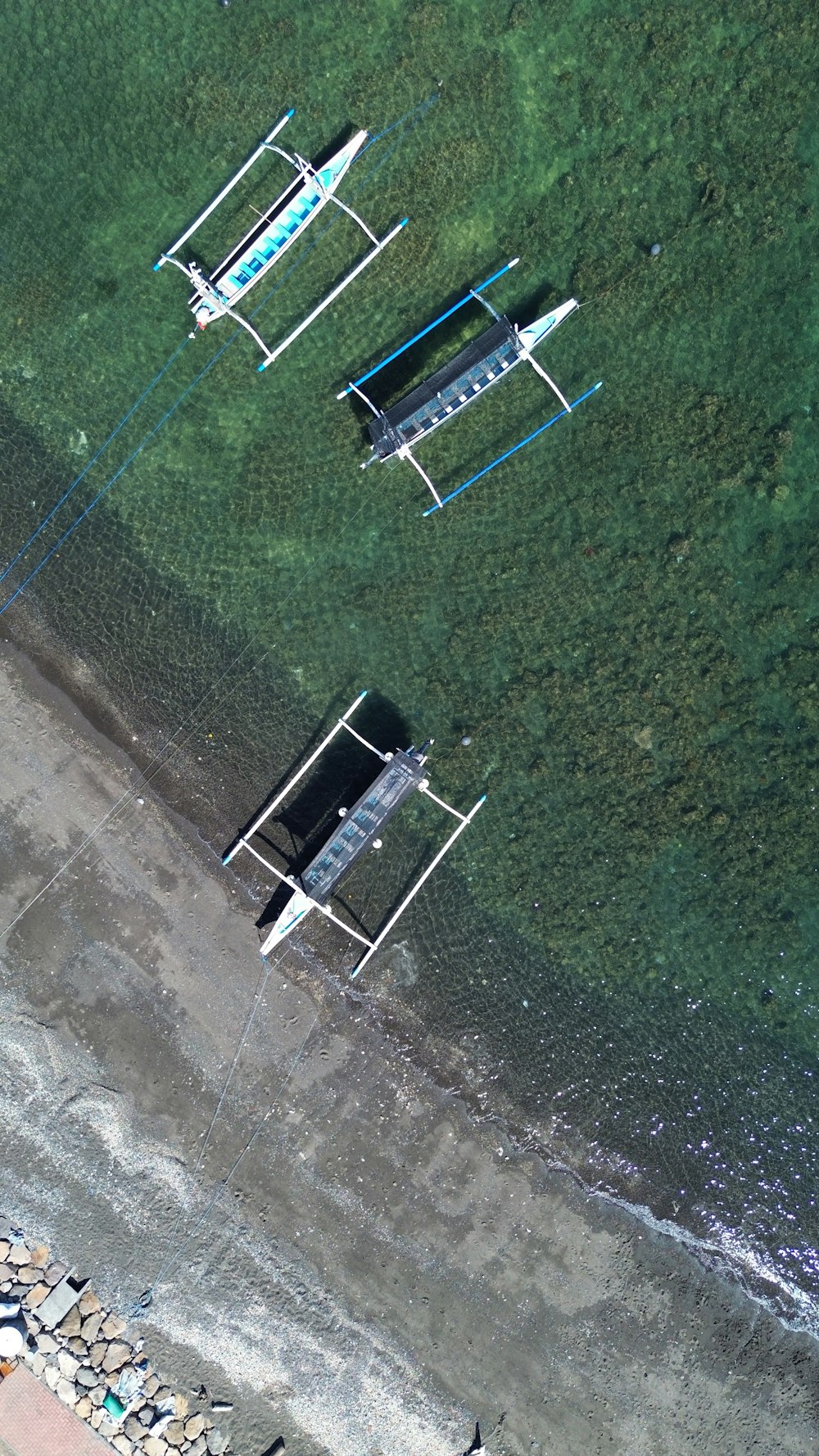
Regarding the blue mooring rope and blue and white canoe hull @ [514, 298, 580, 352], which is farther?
the blue mooring rope

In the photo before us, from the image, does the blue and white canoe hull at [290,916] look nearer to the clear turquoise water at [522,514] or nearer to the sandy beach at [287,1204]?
the sandy beach at [287,1204]

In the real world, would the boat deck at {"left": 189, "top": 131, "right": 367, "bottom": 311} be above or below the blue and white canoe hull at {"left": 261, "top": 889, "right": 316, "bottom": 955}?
above

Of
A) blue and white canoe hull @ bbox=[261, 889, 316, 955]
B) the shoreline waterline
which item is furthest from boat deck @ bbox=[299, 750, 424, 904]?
the shoreline waterline

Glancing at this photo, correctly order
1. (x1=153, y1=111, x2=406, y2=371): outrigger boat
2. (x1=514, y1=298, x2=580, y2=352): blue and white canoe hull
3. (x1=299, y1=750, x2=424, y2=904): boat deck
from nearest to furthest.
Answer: (x1=514, y1=298, x2=580, y2=352): blue and white canoe hull
(x1=153, y1=111, x2=406, y2=371): outrigger boat
(x1=299, y1=750, x2=424, y2=904): boat deck

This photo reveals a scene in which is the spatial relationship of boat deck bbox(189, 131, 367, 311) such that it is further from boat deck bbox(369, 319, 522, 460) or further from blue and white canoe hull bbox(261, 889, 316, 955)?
blue and white canoe hull bbox(261, 889, 316, 955)

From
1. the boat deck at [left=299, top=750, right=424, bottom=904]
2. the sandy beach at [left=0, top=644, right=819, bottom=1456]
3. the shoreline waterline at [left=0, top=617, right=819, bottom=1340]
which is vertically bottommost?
the sandy beach at [left=0, top=644, right=819, bottom=1456]

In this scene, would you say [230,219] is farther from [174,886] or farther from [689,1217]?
[689,1217]

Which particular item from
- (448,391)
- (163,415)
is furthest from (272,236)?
(448,391)
